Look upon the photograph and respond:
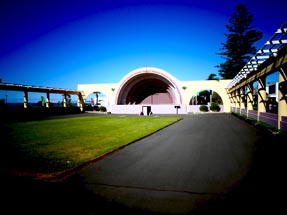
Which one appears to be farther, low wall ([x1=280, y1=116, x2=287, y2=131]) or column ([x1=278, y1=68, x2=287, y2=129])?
column ([x1=278, y1=68, x2=287, y2=129])

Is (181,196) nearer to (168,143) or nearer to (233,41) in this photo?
(168,143)

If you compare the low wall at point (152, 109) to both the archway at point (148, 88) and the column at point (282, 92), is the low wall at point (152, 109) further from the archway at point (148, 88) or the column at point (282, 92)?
the column at point (282, 92)

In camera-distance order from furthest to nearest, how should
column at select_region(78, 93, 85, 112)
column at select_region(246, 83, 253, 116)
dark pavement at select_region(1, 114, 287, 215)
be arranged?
column at select_region(78, 93, 85, 112) → column at select_region(246, 83, 253, 116) → dark pavement at select_region(1, 114, 287, 215)

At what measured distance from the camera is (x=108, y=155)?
282 inches

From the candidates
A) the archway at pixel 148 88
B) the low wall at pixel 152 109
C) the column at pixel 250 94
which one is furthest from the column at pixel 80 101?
the column at pixel 250 94

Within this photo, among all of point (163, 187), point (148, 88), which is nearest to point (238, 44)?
point (148, 88)

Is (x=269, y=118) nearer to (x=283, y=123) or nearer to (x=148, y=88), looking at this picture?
(x=283, y=123)

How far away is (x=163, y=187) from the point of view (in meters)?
4.40

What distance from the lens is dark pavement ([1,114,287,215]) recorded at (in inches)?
139

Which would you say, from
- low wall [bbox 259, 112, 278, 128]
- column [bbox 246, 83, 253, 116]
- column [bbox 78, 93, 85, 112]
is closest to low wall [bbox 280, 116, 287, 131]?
low wall [bbox 259, 112, 278, 128]

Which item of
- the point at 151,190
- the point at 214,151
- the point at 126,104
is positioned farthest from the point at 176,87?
the point at 151,190

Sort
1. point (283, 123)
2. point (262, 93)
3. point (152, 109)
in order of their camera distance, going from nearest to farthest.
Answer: point (283, 123) → point (262, 93) → point (152, 109)

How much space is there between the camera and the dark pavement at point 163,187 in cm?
353

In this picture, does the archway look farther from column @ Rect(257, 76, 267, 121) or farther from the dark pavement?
the dark pavement
